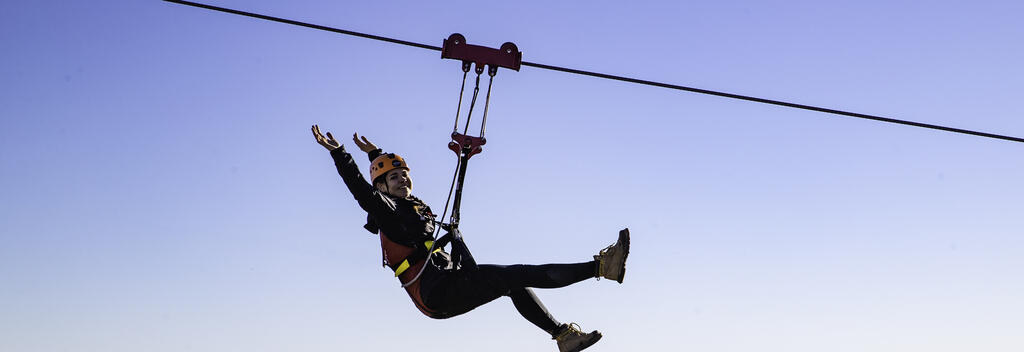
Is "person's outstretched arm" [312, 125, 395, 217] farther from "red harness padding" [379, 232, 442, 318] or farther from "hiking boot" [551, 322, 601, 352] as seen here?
"hiking boot" [551, 322, 601, 352]

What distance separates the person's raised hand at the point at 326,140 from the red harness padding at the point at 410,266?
24.7 inches

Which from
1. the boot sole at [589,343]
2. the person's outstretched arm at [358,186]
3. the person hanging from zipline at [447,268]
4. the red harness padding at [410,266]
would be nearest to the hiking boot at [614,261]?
the person hanging from zipline at [447,268]

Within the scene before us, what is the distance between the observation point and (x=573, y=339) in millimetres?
6105

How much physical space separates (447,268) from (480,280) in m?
0.31

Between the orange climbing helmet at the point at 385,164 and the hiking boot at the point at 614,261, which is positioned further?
the orange climbing helmet at the point at 385,164

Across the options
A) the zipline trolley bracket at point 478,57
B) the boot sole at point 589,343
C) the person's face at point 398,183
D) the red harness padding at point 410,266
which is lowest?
the boot sole at point 589,343

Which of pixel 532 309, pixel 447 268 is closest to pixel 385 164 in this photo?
pixel 447 268

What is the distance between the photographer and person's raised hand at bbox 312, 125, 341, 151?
6.09 m

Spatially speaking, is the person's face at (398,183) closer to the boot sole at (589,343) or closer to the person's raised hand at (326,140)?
the person's raised hand at (326,140)

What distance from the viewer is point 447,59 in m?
6.24

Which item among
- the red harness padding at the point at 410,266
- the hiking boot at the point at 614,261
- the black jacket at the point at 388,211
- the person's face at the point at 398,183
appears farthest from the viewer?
the person's face at the point at 398,183

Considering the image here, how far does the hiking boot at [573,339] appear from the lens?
6.08m

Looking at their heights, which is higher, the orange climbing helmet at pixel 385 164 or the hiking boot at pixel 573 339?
the orange climbing helmet at pixel 385 164

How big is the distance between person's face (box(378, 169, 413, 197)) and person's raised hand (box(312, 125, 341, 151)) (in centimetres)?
46
